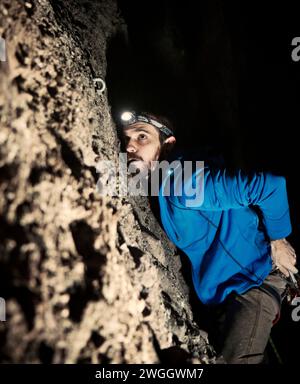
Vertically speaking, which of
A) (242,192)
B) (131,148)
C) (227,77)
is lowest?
(242,192)

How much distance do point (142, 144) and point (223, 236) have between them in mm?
949

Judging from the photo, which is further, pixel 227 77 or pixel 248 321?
pixel 227 77

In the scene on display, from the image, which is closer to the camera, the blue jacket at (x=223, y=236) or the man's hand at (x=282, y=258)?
the blue jacket at (x=223, y=236)

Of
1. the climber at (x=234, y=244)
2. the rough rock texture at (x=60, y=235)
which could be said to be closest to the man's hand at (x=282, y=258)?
the climber at (x=234, y=244)

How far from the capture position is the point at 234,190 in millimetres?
1664

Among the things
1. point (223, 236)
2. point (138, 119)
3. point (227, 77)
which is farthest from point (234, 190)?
point (227, 77)

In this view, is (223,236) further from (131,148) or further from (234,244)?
(131,148)

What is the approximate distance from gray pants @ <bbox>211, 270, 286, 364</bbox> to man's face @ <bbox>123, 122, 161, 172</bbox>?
46.1 inches

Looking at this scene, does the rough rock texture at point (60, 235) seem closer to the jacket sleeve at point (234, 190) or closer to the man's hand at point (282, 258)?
the jacket sleeve at point (234, 190)

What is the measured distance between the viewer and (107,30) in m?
2.46

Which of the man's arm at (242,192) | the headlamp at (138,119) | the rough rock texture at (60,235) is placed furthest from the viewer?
the headlamp at (138,119)

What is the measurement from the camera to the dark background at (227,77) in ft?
10.3

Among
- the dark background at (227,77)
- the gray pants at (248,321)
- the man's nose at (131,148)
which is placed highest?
the dark background at (227,77)

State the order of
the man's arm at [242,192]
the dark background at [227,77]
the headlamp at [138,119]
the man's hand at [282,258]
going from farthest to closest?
the dark background at [227,77], the headlamp at [138,119], the man's hand at [282,258], the man's arm at [242,192]
